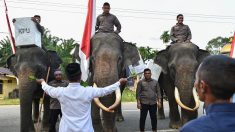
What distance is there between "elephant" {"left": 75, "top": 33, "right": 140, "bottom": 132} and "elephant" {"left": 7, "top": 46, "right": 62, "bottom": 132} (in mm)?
1156

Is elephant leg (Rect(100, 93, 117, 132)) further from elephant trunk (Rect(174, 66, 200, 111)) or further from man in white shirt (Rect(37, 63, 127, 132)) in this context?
man in white shirt (Rect(37, 63, 127, 132))

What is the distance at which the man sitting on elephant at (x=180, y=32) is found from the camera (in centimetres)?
1187

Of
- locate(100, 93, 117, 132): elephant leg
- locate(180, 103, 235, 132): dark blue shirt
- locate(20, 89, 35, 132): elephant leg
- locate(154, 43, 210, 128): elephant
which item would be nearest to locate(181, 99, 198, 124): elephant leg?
locate(154, 43, 210, 128): elephant

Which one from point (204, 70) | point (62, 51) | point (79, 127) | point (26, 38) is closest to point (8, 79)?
point (62, 51)

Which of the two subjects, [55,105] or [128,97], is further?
[128,97]

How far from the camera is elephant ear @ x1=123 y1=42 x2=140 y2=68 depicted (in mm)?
10547

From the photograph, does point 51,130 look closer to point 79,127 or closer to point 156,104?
point 156,104

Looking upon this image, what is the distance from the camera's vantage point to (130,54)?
1066cm

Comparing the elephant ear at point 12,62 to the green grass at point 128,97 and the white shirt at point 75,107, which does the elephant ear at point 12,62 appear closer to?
the white shirt at point 75,107

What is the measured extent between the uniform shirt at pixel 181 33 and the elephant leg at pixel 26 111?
4.21 meters

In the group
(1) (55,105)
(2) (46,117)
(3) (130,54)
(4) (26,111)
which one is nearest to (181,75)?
(3) (130,54)

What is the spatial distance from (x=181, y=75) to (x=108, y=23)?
81.1 inches

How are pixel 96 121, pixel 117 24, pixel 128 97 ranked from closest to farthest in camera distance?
pixel 96 121 → pixel 117 24 → pixel 128 97

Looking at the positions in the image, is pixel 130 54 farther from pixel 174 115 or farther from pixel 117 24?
pixel 174 115
